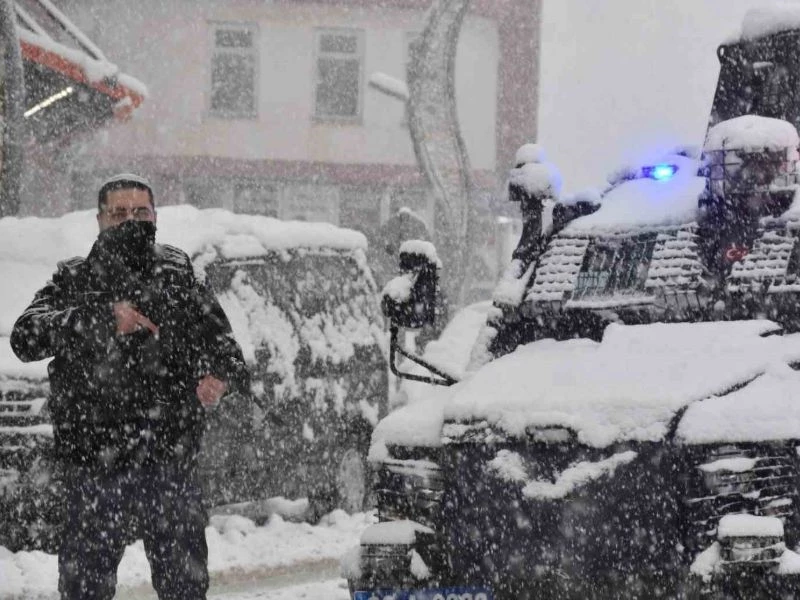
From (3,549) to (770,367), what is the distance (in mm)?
4965

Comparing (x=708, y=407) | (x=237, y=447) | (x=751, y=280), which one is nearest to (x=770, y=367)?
(x=708, y=407)

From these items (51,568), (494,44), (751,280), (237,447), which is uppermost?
(494,44)

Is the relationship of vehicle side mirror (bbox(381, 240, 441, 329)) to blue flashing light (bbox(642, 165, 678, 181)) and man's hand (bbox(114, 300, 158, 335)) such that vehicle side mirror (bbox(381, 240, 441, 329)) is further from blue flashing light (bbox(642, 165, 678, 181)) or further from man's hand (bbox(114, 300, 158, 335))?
man's hand (bbox(114, 300, 158, 335))

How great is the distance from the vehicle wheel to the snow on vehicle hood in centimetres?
440

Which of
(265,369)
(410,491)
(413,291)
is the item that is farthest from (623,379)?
(265,369)

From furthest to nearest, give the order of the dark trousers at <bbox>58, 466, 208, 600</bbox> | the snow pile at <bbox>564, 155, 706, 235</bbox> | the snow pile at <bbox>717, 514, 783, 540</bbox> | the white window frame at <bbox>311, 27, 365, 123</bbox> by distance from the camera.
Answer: the white window frame at <bbox>311, 27, 365, 123</bbox>
the snow pile at <bbox>564, 155, 706, 235</bbox>
the dark trousers at <bbox>58, 466, 208, 600</bbox>
the snow pile at <bbox>717, 514, 783, 540</bbox>

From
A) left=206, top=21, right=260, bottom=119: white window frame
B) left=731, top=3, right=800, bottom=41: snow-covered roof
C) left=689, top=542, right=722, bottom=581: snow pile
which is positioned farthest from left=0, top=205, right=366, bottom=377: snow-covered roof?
left=206, top=21, right=260, bottom=119: white window frame

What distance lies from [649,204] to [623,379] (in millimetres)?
1625

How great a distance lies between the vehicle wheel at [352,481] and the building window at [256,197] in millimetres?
19221

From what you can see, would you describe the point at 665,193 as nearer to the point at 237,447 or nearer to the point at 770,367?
the point at 770,367

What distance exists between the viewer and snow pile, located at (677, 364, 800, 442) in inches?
162

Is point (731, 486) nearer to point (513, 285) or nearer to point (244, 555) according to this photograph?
point (513, 285)

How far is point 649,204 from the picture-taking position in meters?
5.98

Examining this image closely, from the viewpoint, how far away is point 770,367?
14.9 ft
